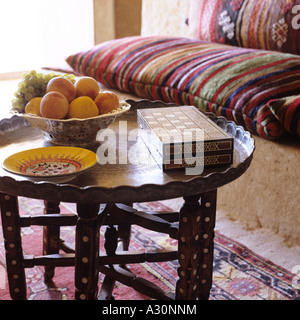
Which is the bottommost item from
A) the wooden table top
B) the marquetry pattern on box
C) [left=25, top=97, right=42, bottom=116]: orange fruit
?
the wooden table top

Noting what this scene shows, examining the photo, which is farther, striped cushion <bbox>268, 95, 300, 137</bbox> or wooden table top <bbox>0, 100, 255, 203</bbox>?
striped cushion <bbox>268, 95, 300, 137</bbox>

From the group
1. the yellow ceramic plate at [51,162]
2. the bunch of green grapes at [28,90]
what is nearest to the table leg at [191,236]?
the yellow ceramic plate at [51,162]

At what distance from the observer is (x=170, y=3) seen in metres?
2.62

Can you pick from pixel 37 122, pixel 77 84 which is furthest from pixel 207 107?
pixel 37 122

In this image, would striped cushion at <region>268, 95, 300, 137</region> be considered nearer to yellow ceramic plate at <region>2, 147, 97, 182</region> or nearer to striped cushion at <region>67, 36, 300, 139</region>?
striped cushion at <region>67, 36, 300, 139</region>

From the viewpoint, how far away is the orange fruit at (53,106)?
3.16ft

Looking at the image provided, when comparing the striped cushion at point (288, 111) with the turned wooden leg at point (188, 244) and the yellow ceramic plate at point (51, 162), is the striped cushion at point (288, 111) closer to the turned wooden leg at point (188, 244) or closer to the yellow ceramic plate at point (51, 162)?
the turned wooden leg at point (188, 244)

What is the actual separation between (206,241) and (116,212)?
25 centimetres

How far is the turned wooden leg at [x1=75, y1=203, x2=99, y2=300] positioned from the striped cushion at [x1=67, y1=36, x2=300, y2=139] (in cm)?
76

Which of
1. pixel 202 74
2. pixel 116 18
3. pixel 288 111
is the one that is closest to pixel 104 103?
pixel 288 111

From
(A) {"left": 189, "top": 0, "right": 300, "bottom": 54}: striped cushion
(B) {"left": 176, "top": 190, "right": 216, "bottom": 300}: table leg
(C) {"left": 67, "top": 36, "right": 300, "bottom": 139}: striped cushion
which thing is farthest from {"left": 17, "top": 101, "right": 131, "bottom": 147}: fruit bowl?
(A) {"left": 189, "top": 0, "right": 300, "bottom": 54}: striped cushion

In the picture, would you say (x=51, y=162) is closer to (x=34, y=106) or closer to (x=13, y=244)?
(x=34, y=106)

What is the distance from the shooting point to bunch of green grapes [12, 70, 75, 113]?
3.46 ft
